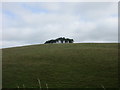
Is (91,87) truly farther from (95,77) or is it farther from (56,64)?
(56,64)

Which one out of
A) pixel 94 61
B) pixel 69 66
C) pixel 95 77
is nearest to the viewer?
pixel 95 77

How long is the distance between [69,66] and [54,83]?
8.13 meters

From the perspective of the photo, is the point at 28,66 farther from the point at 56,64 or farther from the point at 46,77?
the point at 46,77

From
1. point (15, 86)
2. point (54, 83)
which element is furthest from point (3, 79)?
point (54, 83)

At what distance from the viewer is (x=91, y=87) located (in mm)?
19531

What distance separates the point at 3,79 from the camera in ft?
77.4

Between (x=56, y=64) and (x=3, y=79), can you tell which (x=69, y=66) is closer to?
(x=56, y=64)

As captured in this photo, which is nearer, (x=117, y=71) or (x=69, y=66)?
(x=117, y=71)

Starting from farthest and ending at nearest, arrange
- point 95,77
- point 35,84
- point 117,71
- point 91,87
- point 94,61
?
point 94,61
point 117,71
point 95,77
point 35,84
point 91,87

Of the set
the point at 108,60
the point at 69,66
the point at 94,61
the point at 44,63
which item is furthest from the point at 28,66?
the point at 108,60

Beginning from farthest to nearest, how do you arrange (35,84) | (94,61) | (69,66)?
1. (94,61)
2. (69,66)
3. (35,84)

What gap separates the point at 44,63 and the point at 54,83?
10.9 meters

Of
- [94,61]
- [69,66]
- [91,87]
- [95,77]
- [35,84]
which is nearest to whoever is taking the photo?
[91,87]

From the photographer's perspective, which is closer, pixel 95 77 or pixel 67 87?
pixel 67 87
